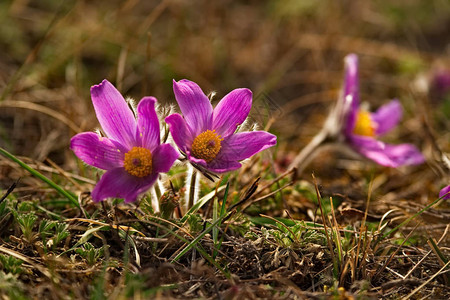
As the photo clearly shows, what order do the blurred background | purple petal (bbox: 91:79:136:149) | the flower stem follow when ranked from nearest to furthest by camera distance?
purple petal (bbox: 91:79:136:149) < the flower stem < the blurred background

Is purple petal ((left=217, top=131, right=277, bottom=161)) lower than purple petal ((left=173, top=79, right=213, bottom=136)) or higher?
lower

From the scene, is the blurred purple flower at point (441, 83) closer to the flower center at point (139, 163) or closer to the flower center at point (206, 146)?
the flower center at point (206, 146)

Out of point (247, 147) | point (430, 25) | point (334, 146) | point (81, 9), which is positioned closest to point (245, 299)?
point (247, 147)

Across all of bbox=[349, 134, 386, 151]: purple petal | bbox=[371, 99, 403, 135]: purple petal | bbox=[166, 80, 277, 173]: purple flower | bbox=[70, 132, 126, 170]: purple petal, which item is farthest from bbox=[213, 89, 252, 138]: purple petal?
bbox=[371, 99, 403, 135]: purple petal

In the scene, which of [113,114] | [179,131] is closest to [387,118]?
[179,131]

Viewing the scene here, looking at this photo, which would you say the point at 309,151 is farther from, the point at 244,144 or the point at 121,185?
the point at 121,185

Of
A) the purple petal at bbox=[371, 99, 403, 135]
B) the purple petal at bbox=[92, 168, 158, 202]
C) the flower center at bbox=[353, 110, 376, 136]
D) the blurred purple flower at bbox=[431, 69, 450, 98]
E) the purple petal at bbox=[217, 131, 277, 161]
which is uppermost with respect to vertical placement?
the purple petal at bbox=[92, 168, 158, 202]

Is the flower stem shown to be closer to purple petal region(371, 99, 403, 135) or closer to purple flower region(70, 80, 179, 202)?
purple petal region(371, 99, 403, 135)
